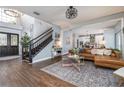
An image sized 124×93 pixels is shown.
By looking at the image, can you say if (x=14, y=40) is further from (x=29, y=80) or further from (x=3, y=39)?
(x=29, y=80)

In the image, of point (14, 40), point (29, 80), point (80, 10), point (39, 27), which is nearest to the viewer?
point (29, 80)

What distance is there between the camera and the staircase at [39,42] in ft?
17.8

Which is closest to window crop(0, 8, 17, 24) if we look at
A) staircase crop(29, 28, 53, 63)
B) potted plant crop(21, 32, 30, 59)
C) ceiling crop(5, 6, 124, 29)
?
potted plant crop(21, 32, 30, 59)

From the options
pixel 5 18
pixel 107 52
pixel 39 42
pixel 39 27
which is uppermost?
pixel 5 18

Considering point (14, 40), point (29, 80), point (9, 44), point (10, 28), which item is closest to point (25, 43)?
point (9, 44)

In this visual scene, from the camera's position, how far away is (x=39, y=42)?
6.23m

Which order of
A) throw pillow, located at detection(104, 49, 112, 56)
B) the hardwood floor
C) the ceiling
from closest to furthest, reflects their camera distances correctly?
the hardwood floor, the ceiling, throw pillow, located at detection(104, 49, 112, 56)

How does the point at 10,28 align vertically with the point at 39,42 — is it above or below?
above

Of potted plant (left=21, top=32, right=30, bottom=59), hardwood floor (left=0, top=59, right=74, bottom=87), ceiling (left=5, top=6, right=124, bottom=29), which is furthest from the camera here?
potted plant (left=21, top=32, right=30, bottom=59)

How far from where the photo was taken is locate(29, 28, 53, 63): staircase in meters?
5.44

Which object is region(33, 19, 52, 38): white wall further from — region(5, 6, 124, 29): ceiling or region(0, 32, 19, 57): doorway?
region(0, 32, 19, 57): doorway

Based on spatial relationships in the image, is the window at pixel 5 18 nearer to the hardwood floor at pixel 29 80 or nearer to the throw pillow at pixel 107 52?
the hardwood floor at pixel 29 80

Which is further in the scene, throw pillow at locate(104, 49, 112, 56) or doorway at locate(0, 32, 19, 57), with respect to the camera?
doorway at locate(0, 32, 19, 57)
